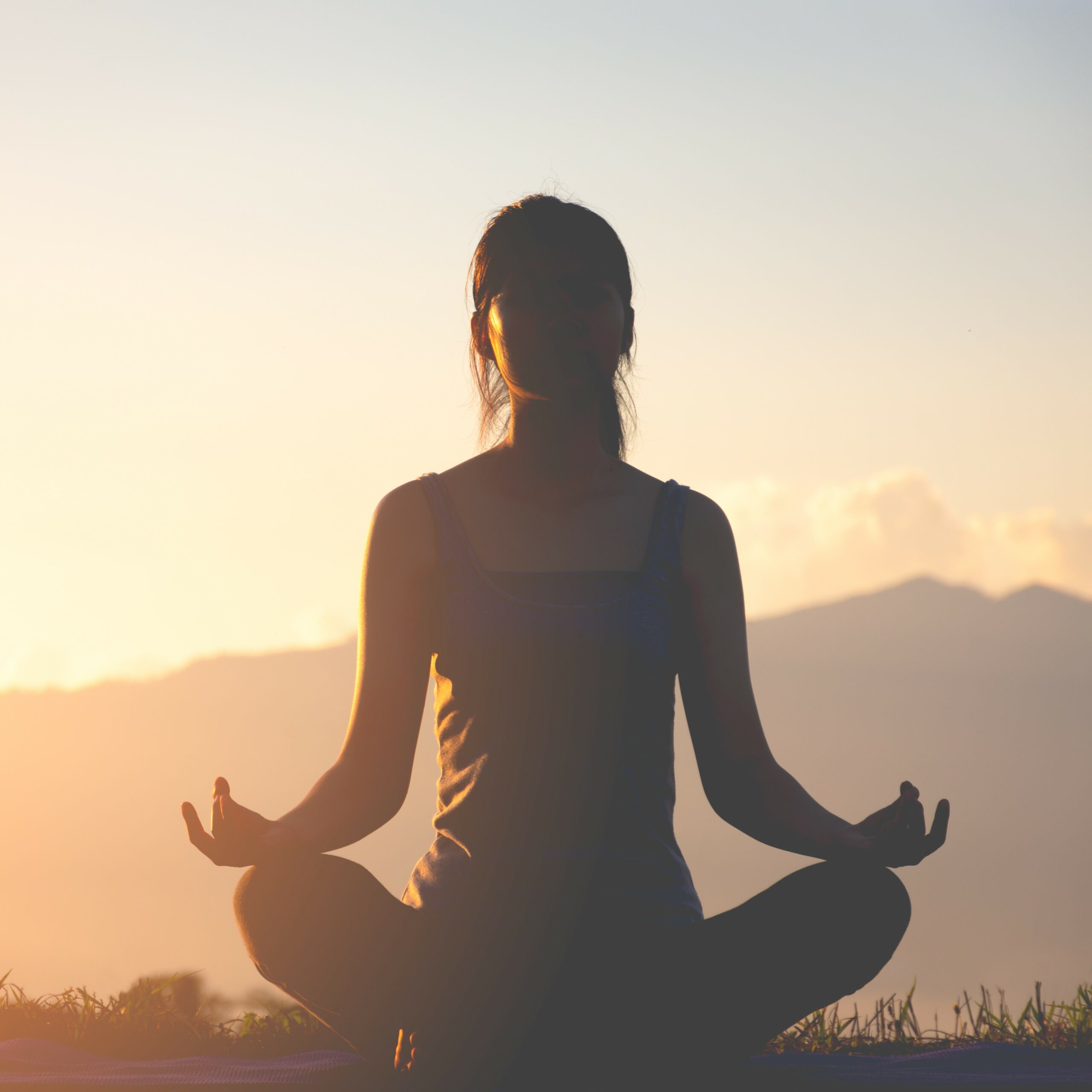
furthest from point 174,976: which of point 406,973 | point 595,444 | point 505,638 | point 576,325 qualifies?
point 576,325

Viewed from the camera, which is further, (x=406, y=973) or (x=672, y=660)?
(x=672, y=660)

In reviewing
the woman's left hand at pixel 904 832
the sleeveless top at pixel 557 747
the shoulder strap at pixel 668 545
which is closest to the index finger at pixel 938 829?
the woman's left hand at pixel 904 832

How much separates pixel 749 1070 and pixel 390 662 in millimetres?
1468

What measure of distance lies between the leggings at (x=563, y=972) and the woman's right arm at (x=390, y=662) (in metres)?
0.41

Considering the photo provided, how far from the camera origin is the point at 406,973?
278cm

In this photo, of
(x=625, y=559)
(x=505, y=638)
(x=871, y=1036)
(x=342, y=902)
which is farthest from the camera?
(x=871, y=1036)

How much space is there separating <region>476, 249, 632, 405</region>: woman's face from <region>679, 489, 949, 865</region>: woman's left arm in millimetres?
528

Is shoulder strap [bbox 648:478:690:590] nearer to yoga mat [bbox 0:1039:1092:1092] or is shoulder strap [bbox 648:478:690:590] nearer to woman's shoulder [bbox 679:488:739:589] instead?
woman's shoulder [bbox 679:488:739:589]

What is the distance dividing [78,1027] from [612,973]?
253cm

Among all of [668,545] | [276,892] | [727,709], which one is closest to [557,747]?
[727,709]

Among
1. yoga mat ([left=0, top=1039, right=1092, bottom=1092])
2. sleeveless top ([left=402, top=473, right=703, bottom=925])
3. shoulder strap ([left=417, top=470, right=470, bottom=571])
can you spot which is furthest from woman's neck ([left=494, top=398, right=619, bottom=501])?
yoga mat ([left=0, top=1039, right=1092, bottom=1092])

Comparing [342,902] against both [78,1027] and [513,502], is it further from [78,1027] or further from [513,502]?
[78,1027]

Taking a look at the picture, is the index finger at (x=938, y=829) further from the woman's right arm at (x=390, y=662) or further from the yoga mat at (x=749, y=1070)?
the woman's right arm at (x=390, y=662)

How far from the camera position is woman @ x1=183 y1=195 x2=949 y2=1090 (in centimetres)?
272
